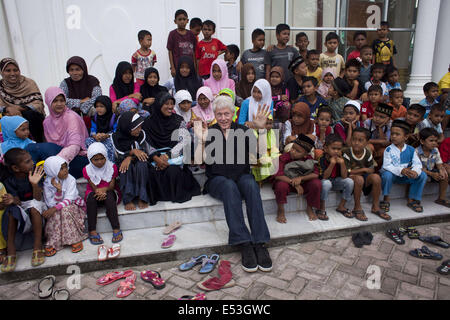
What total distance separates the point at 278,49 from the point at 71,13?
368 cm

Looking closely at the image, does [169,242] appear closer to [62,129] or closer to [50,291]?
A: [50,291]

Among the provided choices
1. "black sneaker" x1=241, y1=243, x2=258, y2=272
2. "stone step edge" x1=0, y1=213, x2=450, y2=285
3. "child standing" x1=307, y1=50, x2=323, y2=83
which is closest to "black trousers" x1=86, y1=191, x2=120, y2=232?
"stone step edge" x1=0, y1=213, x2=450, y2=285

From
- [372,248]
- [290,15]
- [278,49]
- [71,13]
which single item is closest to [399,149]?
[372,248]

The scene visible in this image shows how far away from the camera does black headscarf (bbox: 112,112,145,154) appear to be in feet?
11.4

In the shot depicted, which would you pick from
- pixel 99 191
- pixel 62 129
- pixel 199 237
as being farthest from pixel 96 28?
pixel 199 237

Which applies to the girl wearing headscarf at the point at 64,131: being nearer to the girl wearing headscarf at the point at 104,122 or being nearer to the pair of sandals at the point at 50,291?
the girl wearing headscarf at the point at 104,122

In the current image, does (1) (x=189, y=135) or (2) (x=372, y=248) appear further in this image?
(1) (x=189, y=135)

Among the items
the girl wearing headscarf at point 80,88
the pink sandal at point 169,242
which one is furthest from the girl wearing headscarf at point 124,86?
the pink sandal at point 169,242

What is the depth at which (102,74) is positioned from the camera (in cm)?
555

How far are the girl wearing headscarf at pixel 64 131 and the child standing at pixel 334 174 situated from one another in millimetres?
2874

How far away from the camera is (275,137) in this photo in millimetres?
3750

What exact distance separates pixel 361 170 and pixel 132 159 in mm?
2742

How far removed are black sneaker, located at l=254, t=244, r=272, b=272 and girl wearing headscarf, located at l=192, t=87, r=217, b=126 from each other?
6.39 feet
